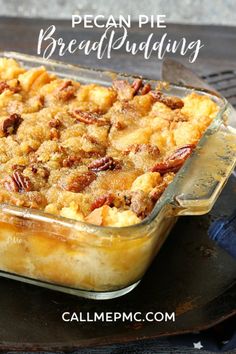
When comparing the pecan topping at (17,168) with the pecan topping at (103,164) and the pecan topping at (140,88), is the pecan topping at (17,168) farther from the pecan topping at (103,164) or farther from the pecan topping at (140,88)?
the pecan topping at (140,88)

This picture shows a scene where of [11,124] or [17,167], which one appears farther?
[11,124]

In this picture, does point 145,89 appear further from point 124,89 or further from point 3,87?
point 3,87

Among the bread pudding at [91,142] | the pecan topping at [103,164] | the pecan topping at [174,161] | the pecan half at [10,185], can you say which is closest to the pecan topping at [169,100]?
the bread pudding at [91,142]

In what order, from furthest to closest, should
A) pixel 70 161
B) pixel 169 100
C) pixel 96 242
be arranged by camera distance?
pixel 169 100, pixel 70 161, pixel 96 242

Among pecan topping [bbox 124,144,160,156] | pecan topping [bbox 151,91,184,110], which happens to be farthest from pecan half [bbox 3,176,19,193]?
pecan topping [bbox 151,91,184,110]

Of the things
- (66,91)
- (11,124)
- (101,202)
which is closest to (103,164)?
(101,202)

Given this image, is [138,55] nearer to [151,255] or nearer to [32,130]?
[32,130]
